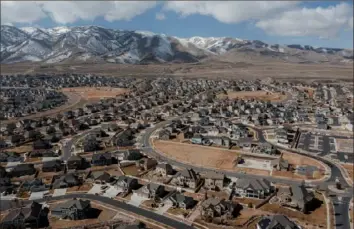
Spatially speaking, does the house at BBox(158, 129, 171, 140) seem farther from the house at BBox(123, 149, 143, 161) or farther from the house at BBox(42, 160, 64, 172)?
the house at BBox(42, 160, 64, 172)

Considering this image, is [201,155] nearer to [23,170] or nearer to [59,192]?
[59,192]

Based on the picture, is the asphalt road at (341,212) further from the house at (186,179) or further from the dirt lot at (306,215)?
the house at (186,179)

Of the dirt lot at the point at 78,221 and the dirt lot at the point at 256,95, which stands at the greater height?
the dirt lot at the point at 256,95

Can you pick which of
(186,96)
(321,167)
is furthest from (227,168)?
(186,96)

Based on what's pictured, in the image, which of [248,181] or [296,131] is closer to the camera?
[248,181]

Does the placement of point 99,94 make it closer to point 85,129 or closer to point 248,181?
point 85,129

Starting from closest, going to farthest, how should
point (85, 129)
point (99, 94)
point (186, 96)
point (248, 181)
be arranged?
1. point (248, 181)
2. point (85, 129)
3. point (186, 96)
4. point (99, 94)

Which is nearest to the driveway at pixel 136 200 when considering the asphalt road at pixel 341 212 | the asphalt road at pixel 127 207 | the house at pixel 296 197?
the asphalt road at pixel 127 207
